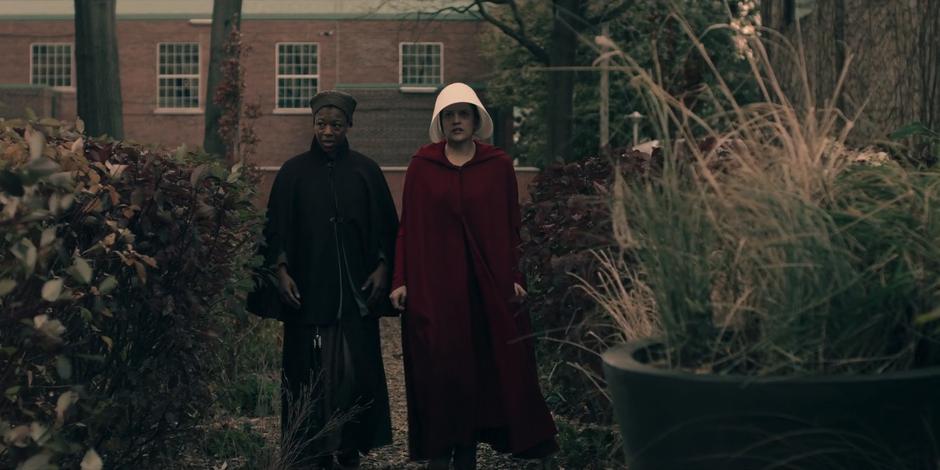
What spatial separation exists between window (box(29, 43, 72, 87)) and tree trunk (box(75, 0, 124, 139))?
36414 mm

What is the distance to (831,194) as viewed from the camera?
3447 mm

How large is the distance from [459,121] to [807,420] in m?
3.81

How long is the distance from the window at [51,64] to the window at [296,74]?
8000 millimetres

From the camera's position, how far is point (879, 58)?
838cm

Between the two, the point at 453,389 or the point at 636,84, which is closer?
the point at 636,84

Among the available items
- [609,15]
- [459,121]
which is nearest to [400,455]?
[459,121]

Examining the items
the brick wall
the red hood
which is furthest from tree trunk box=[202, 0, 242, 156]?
the brick wall

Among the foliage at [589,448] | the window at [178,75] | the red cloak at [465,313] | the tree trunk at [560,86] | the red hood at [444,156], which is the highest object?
the window at [178,75]

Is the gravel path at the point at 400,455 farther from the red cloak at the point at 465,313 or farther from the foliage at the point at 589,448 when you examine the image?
the red cloak at the point at 465,313

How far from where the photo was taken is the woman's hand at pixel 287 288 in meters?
6.91

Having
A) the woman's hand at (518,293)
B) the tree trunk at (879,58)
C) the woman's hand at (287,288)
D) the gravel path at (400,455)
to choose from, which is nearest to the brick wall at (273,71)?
the tree trunk at (879,58)

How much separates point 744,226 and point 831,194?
0.28 metres

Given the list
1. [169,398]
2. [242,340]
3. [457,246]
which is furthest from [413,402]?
[242,340]

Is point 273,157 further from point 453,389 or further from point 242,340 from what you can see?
point 453,389
